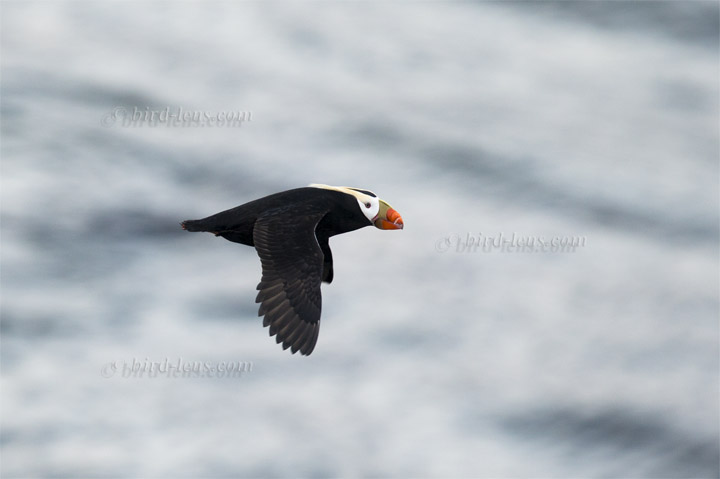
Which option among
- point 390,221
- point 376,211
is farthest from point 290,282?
point 390,221

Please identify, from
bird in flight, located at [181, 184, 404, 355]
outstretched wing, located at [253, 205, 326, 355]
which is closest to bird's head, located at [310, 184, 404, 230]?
bird in flight, located at [181, 184, 404, 355]

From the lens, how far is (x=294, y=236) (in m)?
11.1

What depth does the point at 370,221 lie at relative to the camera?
11.9 metres

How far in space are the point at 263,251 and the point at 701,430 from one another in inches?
823

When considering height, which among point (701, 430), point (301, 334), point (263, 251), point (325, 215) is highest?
point (701, 430)

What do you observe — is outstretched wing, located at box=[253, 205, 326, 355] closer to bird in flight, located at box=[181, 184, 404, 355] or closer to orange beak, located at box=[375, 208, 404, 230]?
bird in flight, located at box=[181, 184, 404, 355]

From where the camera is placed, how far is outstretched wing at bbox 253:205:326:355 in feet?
35.6

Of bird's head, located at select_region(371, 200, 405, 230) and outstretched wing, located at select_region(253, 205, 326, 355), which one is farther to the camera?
bird's head, located at select_region(371, 200, 405, 230)

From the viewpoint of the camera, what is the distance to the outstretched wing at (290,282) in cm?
1084

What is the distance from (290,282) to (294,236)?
0.54 metres

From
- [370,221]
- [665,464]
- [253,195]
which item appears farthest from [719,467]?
[370,221]

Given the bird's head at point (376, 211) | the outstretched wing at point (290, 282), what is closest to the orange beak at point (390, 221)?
the bird's head at point (376, 211)

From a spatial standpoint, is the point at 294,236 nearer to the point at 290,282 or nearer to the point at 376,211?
the point at 290,282

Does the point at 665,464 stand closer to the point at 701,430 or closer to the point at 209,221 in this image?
the point at 701,430
